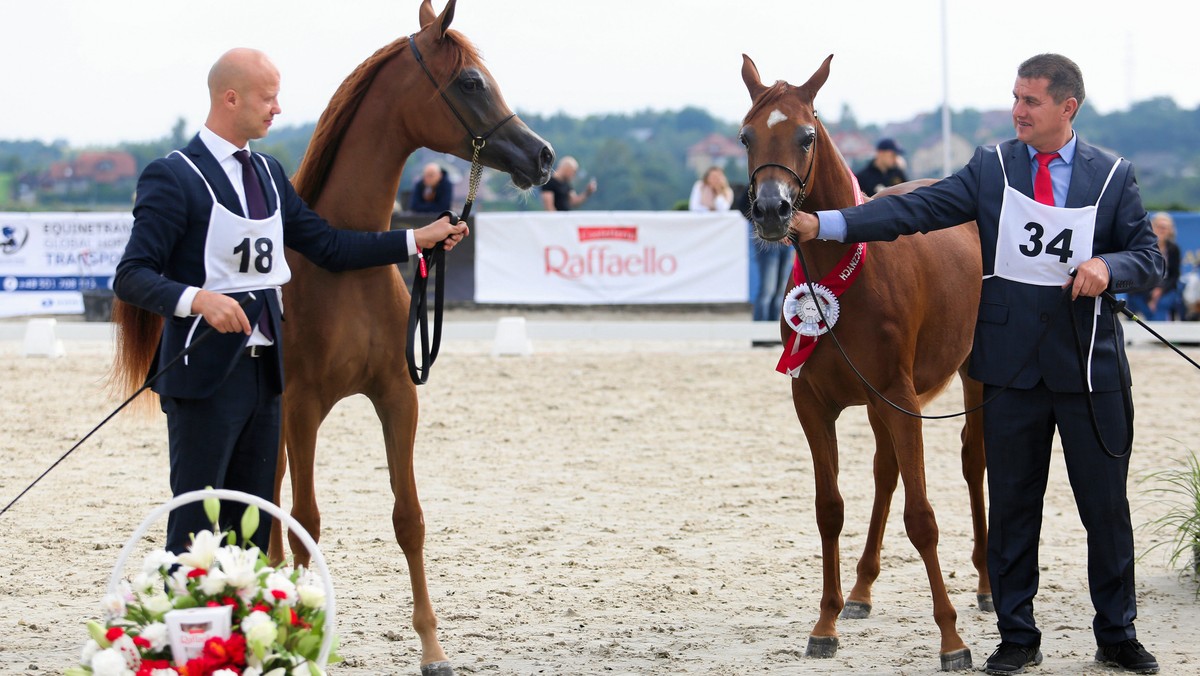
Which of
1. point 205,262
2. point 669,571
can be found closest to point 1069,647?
point 669,571

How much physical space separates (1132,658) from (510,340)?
8.79m

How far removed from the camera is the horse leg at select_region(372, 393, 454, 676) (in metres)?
4.48

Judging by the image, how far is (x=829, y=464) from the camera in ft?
16.2

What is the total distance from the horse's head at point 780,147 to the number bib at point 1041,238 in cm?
68

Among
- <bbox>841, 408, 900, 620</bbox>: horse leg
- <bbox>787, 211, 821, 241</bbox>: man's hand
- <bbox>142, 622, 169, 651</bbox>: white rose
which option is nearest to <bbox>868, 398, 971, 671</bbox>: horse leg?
<bbox>841, 408, 900, 620</bbox>: horse leg

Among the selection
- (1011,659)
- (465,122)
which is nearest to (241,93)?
(465,122)

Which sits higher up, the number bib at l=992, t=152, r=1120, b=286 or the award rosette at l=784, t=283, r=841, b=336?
the number bib at l=992, t=152, r=1120, b=286

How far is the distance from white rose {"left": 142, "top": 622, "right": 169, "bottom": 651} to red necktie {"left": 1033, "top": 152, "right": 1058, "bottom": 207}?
3033 mm

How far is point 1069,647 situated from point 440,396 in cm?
654

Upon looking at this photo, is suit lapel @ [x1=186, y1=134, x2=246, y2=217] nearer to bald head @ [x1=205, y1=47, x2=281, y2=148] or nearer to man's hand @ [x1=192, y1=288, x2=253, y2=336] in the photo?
bald head @ [x1=205, y1=47, x2=281, y2=148]

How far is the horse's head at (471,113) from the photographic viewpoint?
4414 mm

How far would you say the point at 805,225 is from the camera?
14.3 ft

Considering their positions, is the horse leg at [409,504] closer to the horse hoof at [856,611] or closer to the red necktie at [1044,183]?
the horse hoof at [856,611]

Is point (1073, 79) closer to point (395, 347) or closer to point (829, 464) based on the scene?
point (829, 464)
